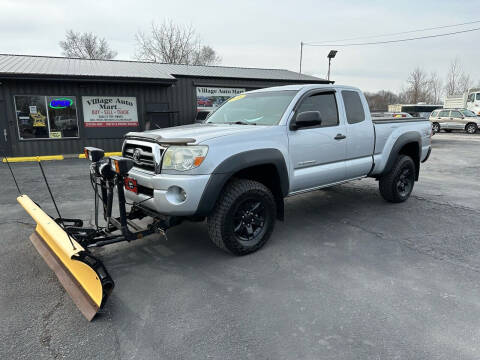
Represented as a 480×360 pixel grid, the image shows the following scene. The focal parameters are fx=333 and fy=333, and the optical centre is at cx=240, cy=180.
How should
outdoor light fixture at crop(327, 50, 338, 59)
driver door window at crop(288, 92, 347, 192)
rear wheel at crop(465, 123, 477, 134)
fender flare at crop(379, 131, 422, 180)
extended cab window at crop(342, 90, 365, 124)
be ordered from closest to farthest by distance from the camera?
1. driver door window at crop(288, 92, 347, 192)
2. extended cab window at crop(342, 90, 365, 124)
3. fender flare at crop(379, 131, 422, 180)
4. rear wheel at crop(465, 123, 477, 134)
5. outdoor light fixture at crop(327, 50, 338, 59)

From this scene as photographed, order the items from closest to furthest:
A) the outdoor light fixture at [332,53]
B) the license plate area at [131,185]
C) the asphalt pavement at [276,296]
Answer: the asphalt pavement at [276,296], the license plate area at [131,185], the outdoor light fixture at [332,53]

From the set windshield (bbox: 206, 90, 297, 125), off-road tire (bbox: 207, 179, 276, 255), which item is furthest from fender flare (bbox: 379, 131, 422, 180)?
off-road tire (bbox: 207, 179, 276, 255)

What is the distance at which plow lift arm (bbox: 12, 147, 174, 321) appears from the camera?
260cm

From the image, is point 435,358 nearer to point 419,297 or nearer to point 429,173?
point 419,297

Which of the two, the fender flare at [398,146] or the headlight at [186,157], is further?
the fender flare at [398,146]

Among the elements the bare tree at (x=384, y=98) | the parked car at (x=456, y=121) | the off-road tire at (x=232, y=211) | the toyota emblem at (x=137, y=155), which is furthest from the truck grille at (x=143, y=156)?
the bare tree at (x=384, y=98)

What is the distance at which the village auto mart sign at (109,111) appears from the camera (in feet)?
45.2

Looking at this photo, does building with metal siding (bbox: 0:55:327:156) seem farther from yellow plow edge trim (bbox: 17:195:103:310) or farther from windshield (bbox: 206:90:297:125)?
yellow plow edge trim (bbox: 17:195:103:310)

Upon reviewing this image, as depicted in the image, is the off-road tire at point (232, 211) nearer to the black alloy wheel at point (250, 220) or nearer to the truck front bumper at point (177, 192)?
the black alloy wheel at point (250, 220)

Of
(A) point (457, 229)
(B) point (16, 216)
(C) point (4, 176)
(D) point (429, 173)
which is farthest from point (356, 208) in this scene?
(C) point (4, 176)

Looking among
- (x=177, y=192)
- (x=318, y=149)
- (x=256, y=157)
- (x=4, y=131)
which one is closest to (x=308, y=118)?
(x=318, y=149)

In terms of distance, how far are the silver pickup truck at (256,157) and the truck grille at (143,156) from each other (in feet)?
0.04

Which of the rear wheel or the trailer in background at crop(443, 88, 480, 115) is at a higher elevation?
the trailer in background at crop(443, 88, 480, 115)

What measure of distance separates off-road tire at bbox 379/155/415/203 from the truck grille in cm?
399
